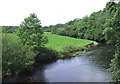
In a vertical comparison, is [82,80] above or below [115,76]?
below

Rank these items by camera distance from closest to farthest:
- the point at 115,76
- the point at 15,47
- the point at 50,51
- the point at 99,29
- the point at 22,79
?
the point at 115,76, the point at 22,79, the point at 15,47, the point at 50,51, the point at 99,29

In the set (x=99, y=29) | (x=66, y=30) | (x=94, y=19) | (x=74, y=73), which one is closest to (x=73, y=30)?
(x=66, y=30)

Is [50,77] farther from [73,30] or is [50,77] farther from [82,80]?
[73,30]

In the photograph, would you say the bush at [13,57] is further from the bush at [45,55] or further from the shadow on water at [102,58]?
the shadow on water at [102,58]

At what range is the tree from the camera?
112 ft

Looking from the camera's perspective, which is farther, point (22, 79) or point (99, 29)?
point (99, 29)

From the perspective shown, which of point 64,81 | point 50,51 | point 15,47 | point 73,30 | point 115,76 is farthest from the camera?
point 73,30

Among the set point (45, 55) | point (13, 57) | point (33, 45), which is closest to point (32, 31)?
point (33, 45)

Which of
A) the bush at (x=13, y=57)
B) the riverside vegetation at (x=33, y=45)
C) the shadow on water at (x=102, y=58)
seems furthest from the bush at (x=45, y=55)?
the shadow on water at (x=102, y=58)

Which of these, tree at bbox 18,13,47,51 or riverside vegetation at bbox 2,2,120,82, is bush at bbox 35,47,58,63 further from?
tree at bbox 18,13,47,51

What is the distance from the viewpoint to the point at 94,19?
8988 centimetres

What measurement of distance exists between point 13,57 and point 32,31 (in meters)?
13.7

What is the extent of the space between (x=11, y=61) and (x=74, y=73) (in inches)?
517

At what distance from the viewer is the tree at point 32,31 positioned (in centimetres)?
3405
